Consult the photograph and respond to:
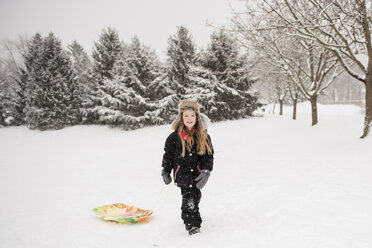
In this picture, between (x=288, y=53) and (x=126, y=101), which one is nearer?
(x=288, y=53)

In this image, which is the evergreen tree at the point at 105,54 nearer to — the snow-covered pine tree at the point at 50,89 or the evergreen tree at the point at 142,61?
the evergreen tree at the point at 142,61

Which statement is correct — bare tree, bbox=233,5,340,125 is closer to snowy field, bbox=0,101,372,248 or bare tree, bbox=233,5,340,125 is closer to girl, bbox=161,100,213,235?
snowy field, bbox=0,101,372,248

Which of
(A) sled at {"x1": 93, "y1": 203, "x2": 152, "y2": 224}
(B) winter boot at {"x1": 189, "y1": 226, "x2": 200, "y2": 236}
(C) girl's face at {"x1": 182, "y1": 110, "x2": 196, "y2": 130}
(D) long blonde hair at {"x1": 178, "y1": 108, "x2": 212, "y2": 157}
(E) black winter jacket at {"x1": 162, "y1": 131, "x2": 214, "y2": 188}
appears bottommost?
(A) sled at {"x1": 93, "y1": 203, "x2": 152, "y2": 224}

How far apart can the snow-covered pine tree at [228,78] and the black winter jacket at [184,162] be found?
15.0 metres

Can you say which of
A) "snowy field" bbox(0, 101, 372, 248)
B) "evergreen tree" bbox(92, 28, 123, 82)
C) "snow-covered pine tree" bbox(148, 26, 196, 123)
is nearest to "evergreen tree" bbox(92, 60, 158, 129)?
"snow-covered pine tree" bbox(148, 26, 196, 123)

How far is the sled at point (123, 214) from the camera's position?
386 centimetres

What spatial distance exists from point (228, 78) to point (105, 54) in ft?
41.0

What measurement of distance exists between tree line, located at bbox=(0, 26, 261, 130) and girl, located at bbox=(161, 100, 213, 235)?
14.6 m

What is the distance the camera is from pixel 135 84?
19922 mm

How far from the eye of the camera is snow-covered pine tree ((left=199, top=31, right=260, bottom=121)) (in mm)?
18438

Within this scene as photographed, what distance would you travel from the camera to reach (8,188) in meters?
7.09

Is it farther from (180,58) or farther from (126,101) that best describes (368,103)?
(126,101)

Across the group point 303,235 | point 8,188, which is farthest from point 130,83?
point 303,235

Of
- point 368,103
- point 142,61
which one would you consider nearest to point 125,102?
point 142,61
